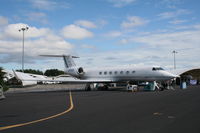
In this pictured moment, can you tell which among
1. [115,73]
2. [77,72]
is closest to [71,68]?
[77,72]

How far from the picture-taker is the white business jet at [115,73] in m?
29.9

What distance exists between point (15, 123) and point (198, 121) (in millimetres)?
6118

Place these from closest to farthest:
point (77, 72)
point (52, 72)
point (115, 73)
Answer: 1. point (115, 73)
2. point (77, 72)
3. point (52, 72)

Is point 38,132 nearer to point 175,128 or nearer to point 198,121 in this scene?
point 175,128

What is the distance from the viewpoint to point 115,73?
33625mm

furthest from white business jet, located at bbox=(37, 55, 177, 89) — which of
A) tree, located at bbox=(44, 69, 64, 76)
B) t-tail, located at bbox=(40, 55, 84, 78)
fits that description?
tree, located at bbox=(44, 69, 64, 76)

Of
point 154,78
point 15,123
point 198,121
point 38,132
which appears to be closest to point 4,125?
point 15,123

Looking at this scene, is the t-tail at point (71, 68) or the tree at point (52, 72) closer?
the t-tail at point (71, 68)

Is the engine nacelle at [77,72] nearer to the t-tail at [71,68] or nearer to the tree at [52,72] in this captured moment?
the t-tail at [71,68]

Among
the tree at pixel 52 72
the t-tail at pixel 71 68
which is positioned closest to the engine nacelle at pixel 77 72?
the t-tail at pixel 71 68

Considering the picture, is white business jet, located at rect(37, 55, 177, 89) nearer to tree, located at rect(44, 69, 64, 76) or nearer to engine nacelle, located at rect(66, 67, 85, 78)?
engine nacelle, located at rect(66, 67, 85, 78)

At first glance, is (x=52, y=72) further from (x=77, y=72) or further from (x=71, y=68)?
(x=77, y=72)

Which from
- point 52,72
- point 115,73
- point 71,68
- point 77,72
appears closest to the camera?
point 115,73

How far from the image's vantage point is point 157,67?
30.2 meters
